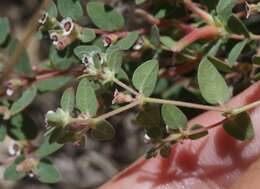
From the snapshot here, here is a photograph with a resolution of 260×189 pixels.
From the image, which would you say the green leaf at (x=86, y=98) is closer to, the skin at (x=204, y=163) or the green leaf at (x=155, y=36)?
the green leaf at (x=155, y=36)

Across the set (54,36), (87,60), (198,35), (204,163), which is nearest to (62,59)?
(54,36)

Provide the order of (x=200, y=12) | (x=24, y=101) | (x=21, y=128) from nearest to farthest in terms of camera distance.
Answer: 1. (x=200, y=12)
2. (x=24, y=101)
3. (x=21, y=128)

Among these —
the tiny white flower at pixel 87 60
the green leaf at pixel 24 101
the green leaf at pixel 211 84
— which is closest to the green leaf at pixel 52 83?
the green leaf at pixel 24 101

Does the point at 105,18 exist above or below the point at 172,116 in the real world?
above

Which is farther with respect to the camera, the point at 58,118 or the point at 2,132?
the point at 2,132

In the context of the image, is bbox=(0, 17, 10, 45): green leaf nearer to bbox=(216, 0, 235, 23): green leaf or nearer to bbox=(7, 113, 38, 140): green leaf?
bbox=(7, 113, 38, 140): green leaf

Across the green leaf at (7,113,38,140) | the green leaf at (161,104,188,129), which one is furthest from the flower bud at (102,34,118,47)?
the green leaf at (7,113,38,140)

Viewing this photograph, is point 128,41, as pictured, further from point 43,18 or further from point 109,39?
point 43,18
